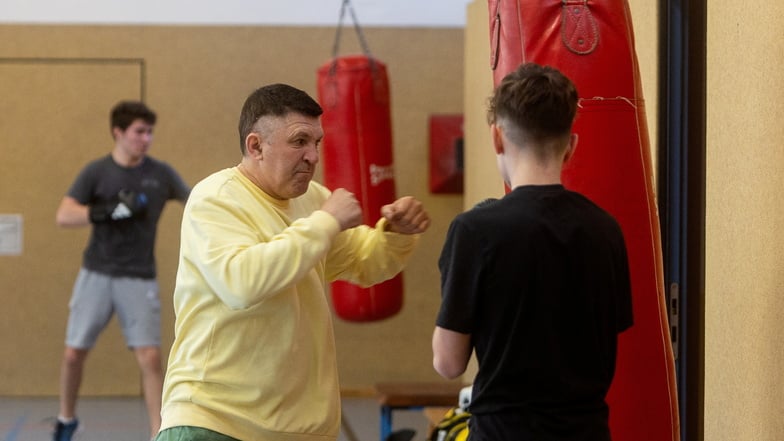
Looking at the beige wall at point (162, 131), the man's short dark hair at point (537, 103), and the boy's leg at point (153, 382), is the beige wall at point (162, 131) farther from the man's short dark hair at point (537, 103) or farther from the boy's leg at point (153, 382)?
the man's short dark hair at point (537, 103)

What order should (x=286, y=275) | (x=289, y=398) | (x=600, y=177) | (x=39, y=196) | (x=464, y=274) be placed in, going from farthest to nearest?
(x=39, y=196), (x=600, y=177), (x=289, y=398), (x=286, y=275), (x=464, y=274)

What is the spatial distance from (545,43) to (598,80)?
0.16 meters

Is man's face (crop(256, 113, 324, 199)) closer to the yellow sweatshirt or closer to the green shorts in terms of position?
the yellow sweatshirt

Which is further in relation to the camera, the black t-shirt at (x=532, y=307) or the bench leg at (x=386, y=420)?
the bench leg at (x=386, y=420)

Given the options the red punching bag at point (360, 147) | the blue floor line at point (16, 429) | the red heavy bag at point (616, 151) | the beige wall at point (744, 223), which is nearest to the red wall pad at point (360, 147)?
the red punching bag at point (360, 147)

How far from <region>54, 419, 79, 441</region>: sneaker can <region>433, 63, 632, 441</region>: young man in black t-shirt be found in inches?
150

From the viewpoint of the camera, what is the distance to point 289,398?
86.1 inches

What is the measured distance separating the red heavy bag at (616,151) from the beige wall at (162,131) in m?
4.78

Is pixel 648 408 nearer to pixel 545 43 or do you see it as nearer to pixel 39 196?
pixel 545 43

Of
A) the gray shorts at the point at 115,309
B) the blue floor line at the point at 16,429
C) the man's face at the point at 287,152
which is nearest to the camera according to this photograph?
the man's face at the point at 287,152

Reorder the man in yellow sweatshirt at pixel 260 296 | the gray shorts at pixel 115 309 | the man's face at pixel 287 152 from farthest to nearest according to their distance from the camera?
the gray shorts at pixel 115 309 < the man's face at pixel 287 152 < the man in yellow sweatshirt at pixel 260 296

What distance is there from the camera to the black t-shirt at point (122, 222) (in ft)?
17.5

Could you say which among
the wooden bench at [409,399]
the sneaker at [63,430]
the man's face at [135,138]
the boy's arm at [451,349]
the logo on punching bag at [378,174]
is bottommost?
the sneaker at [63,430]

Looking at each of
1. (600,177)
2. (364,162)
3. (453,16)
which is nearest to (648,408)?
(600,177)
